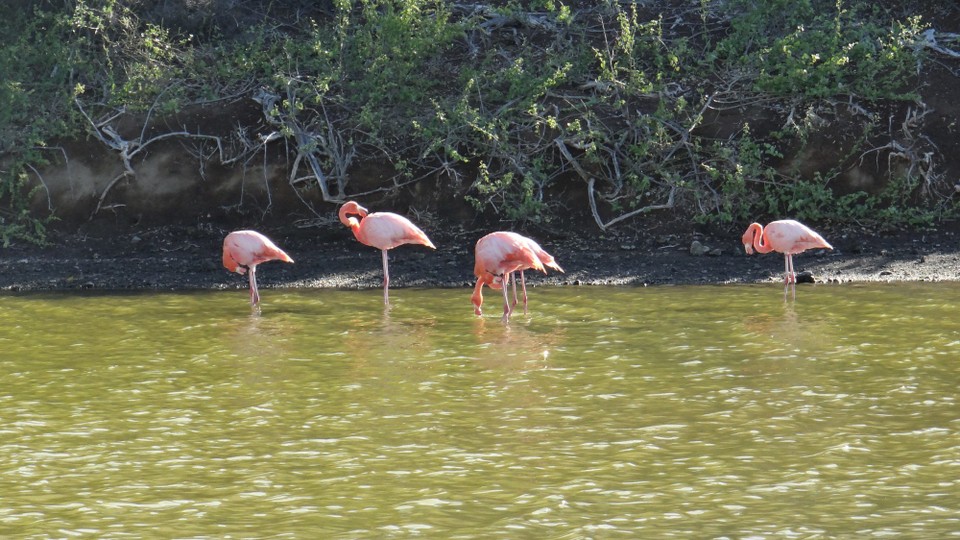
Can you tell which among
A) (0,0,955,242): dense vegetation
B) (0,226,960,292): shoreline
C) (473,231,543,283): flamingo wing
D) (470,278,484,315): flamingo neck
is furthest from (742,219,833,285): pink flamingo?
(470,278,484,315): flamingo neck

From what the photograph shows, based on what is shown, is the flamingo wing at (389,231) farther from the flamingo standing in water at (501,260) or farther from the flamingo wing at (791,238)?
the flamingo wing at (791,238)

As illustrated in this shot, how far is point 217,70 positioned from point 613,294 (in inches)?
229

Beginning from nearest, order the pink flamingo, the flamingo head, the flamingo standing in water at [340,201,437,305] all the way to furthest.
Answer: the pink flamingo → the flamingo standing in water at [340,201,437,305] → the flamingo head

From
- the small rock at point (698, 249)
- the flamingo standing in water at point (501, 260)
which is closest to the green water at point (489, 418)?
the flamingo standing in water at point (501, 260)

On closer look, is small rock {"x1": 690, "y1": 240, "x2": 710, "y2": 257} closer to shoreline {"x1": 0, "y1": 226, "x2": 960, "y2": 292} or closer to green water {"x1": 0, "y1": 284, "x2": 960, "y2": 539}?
shoreline {"x1": 0, "y1": 226, "x2": 960, "y2": 292}

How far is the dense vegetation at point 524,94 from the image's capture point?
13.9 metres

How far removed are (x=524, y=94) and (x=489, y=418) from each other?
7386 millimetres

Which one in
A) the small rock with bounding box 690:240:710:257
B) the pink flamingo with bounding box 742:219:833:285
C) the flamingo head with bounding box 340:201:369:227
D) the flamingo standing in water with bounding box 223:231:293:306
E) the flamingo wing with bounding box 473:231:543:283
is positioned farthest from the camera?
the small rock with bounding box 690:240:710:257

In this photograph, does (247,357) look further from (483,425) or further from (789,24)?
(789,24)

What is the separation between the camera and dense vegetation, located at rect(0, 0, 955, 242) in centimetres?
1393

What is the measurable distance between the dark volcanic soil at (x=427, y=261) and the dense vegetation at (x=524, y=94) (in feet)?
1.24

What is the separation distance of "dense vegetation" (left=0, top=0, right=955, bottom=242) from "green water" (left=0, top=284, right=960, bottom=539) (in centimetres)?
240

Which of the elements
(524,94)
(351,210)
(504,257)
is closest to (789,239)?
(504,257)

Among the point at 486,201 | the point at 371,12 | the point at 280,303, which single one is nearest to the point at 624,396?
the point at 280,303
